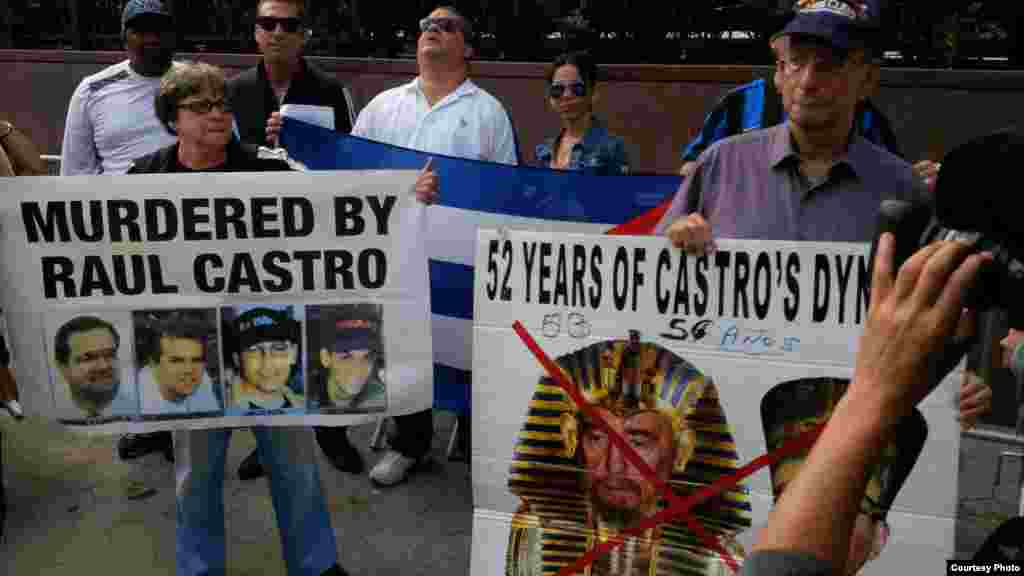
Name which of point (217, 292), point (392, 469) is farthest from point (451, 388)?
point (217, 292)

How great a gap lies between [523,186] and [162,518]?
80.1 inches

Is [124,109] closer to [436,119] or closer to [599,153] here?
[436,119]

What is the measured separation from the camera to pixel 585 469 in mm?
2744

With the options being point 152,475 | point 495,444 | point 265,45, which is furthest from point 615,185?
A: point 152,475

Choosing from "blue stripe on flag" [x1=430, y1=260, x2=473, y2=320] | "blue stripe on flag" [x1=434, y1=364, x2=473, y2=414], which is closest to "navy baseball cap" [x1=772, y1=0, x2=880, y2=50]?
"blue stripe on flag" [x1=430, y1=260, x2=473, y2=320]

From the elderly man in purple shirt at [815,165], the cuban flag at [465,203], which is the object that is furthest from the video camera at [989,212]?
the cuban flag at [465,203]

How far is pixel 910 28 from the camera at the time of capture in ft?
24.9

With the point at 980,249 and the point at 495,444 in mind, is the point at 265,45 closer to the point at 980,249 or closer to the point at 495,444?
the point at 495,444

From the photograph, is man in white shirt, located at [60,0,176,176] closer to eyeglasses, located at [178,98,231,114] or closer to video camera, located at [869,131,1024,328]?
eyeglasses, located at [178,98,231,114]

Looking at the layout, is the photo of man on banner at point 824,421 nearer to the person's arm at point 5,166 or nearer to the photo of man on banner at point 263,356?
the photo of man on banner at point 263,356

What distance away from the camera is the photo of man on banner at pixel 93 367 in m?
3.24

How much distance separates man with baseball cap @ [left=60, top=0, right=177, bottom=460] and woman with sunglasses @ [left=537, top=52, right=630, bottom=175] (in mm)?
1745

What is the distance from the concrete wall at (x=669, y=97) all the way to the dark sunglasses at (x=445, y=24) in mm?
3760

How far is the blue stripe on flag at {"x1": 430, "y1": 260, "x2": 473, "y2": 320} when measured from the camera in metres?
4.03
